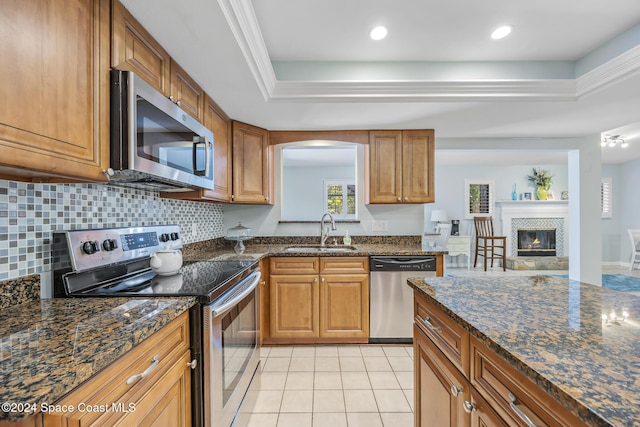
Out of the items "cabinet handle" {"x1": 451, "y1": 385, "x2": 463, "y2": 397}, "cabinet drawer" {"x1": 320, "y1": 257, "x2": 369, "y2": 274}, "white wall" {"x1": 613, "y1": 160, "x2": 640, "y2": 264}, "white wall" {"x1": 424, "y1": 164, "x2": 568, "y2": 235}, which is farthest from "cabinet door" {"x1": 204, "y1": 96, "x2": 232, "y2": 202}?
"white wall" {"x1": 613, "y1": 160, "x2": 640, "y2": 264}

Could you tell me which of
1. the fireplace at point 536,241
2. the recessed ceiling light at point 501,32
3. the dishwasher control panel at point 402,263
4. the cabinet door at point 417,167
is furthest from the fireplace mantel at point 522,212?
the recessed ceiling light at point 501,32

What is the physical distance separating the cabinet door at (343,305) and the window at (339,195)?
14.9ft

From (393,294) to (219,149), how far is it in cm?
200

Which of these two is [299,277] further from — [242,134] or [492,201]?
[492,201]

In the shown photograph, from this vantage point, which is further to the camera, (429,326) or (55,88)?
(429,326)

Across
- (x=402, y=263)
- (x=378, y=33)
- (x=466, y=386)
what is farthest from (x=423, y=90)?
(x=466, y=386)

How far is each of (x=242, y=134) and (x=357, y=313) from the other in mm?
2025

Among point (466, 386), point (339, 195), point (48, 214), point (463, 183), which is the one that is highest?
point (463, 183)

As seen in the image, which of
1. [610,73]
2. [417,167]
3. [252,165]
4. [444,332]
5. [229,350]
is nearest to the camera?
[444,332]

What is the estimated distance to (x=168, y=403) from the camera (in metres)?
1.00

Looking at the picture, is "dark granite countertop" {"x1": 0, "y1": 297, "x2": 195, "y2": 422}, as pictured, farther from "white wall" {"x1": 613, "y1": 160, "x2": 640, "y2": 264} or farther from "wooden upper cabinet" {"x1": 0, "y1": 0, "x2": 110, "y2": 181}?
"white wall" {"x1": 613, "y1": 160, "x2": 640, "y2": 264}

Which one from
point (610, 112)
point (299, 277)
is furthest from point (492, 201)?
point (299, 277)

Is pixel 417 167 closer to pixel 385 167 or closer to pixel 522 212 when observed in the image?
pixel 385 167

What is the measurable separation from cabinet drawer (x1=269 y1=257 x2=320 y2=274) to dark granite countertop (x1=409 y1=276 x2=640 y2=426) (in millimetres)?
1427
